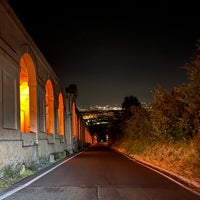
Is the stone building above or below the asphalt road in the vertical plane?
above

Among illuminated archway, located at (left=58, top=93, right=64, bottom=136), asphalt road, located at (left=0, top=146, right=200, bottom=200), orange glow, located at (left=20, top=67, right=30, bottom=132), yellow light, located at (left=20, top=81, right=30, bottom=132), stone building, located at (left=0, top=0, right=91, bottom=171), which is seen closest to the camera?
asphalt road, located at (left=0, top=146, right=200, bottom=200)

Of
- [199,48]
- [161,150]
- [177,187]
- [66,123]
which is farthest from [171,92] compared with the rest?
[66,123]

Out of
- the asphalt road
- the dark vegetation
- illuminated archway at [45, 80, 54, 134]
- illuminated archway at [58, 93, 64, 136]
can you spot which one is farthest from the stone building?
illuminated archway at [58, 93, 64, 136]

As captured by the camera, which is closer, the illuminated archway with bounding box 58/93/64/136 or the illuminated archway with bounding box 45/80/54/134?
the illuminated archway with bounding box 45/80/54/134

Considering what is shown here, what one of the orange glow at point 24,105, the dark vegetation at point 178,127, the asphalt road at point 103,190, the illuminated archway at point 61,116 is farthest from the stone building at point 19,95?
the illuminated archway at point 61,116

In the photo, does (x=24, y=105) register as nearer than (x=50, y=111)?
Yes

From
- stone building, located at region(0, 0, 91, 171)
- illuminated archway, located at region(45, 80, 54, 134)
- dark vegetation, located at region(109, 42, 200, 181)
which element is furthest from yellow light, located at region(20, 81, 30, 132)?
dark vegetation, located at region(109, 42, 200, 181)

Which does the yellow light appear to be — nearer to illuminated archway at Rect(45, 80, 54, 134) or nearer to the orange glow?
the orange glow

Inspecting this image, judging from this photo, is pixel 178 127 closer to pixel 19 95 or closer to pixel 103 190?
pixel 19 95

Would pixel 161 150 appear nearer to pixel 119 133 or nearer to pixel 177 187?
pixel 177 187

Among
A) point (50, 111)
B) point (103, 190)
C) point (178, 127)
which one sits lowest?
point (103, 190)

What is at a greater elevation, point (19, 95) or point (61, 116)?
point (61, 116)

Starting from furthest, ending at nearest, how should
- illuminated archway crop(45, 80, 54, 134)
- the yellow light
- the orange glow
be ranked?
illuminated archway crop(45, 80, 54, 134) → the yellow light → the orange glow

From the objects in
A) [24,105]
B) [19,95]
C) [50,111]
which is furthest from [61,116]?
[19,95]
